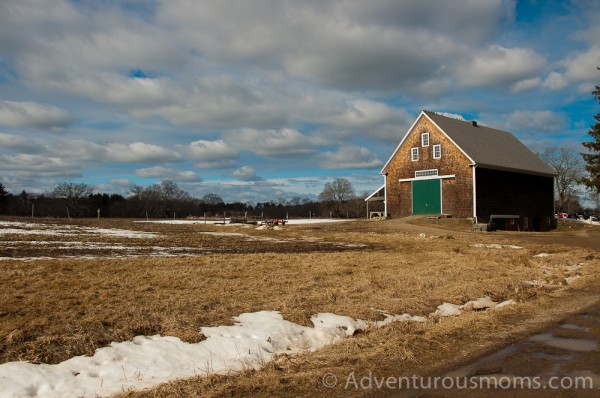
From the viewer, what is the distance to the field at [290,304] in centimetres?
581

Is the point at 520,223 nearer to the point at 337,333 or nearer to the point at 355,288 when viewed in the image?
the point at 355,288

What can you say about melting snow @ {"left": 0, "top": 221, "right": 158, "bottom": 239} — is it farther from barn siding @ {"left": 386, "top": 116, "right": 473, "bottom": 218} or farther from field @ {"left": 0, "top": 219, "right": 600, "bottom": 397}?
barn siding @ {"left": 386, "top": 116, "right": 473, "bottom": 218}

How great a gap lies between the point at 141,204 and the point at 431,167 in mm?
103995

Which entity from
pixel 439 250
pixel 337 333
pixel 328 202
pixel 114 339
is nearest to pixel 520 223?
pixel 439 250

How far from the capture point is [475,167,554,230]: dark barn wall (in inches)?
1561

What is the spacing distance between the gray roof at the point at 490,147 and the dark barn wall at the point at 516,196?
0.80 m

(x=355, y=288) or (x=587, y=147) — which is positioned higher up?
(x=587, y=147)

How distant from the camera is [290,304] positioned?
883 cm

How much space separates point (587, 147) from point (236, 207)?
131 meters

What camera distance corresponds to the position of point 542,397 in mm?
4867

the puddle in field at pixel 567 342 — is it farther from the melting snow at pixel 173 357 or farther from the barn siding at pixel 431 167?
the barn siding at pixel 431 167

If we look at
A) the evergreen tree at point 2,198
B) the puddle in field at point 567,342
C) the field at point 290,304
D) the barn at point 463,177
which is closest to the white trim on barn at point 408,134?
the barn at point 463,177

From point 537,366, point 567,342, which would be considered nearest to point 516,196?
point 567,342

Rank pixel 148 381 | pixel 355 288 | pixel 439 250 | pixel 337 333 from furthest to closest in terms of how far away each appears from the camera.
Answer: pixel 439 250
pixel 355 288
pixel 337 333
pixel 148 381
